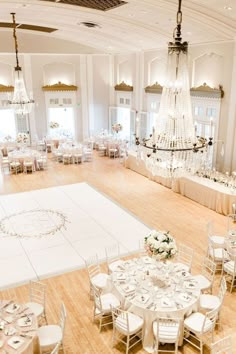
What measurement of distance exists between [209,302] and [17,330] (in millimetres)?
3336

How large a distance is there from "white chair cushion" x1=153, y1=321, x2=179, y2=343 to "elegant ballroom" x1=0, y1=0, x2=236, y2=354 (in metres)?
0.02

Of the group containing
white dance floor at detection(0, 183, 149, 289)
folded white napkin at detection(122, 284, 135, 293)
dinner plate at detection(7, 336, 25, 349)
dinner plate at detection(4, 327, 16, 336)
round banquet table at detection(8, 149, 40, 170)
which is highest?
round banquet table at detection(8, 149, 40, 170)

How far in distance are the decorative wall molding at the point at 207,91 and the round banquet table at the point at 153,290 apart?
8119 mm

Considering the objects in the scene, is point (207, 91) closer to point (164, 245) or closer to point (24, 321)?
point (164, 245)

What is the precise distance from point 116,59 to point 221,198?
12.4 m

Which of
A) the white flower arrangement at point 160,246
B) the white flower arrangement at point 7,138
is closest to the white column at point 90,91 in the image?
the white flower arrangement at point 7,138

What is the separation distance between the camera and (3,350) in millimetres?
4832

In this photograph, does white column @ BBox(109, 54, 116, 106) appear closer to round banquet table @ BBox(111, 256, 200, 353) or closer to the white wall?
the white wall

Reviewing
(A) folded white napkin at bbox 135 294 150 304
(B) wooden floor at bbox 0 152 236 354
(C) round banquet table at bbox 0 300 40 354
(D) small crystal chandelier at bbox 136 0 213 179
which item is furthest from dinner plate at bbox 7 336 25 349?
(D) small crystal chandelier at bbox 136 0 213 179

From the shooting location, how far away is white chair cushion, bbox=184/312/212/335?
5578 millimetres

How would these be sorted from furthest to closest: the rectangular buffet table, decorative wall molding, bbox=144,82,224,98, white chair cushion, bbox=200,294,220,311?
decorative wall molding, bbox=144,82,224,98 < the rectangular buffet table < white chair cushion, bbox=200,294,220,311

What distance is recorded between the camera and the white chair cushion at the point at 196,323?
5.58 meters

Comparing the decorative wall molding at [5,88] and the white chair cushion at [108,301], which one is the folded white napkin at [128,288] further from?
the decorative wall molding at [5,88]

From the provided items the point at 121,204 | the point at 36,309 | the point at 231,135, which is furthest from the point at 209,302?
the point at 231,135
